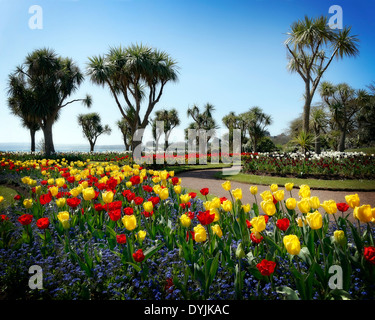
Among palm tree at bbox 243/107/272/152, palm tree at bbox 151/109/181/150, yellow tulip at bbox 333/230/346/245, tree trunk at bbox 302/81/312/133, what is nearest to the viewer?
yellow tulip at bbox 333/230/346/245

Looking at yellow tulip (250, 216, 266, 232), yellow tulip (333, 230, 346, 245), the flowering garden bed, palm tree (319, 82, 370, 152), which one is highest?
palm tree (319, 82, 370, 152)

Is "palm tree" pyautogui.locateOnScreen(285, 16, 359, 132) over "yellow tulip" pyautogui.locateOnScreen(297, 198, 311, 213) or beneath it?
over

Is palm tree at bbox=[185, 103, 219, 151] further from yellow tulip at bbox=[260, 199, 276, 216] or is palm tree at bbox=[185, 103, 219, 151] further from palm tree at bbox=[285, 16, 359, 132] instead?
yellow tulip at bbox=[260, 199, 276, 216]

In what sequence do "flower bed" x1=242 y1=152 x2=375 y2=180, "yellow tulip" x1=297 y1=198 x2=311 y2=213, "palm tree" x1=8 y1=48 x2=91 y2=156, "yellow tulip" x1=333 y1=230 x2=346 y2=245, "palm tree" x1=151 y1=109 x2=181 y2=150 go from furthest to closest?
"palm tree" x1=151 y1=109 x2=181 y2=150 < "palm tree" x1=8 y1=48 x2=91 y2=156 < "flower bed" x1=242 y1=152 x2=375 y2=180 < "yellow tulip" x1=297 y1=198 x2=311 y2=213 < "yellow tulip" x1=333 y1=230 x2=346 y2=245

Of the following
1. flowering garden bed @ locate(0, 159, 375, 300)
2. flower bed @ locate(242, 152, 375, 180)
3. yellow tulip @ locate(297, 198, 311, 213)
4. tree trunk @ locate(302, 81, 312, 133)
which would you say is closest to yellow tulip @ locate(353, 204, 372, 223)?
flowering garden bed @ locate(0, 159, 375, 300)

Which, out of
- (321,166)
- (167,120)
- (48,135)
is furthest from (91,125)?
(321,166)

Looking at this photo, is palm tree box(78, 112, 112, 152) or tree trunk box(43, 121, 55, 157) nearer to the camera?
tree trunk box(43, 121, 55, 157)

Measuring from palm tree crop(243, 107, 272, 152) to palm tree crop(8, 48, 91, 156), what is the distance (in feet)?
68.5

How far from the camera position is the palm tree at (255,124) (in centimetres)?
3188

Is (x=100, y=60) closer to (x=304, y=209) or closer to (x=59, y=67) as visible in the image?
(x=59, y=67)

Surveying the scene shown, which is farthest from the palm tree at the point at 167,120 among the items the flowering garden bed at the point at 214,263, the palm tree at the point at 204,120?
the flowering garden bed at the point at 214,263

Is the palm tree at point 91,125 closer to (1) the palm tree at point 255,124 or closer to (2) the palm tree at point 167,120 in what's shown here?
(2) the palm tree at point 167,120

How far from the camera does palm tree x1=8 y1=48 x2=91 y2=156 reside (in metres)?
22.6

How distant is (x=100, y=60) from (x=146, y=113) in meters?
4.62
